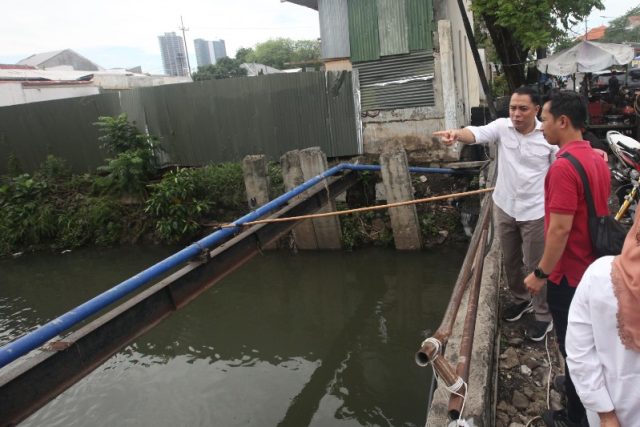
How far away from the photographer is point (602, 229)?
6.76 ft

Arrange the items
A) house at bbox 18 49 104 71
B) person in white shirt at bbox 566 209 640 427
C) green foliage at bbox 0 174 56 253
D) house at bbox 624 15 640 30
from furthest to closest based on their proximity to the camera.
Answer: house at bbox 624 15 640 30, house at bbox 18 49 104 71, green foliage at bbox 0 174 56 253, person in white shirt at bbox 566 209 640 427

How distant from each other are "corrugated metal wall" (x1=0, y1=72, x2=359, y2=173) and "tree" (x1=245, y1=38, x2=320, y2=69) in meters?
51.2

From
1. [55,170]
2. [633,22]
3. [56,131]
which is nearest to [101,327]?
[55,170]

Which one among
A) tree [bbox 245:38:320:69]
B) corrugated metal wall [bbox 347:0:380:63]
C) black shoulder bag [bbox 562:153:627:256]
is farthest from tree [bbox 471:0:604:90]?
tree [bbox 245:38:320:69]

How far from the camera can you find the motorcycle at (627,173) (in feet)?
16.1

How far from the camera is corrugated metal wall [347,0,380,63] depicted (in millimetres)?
7566

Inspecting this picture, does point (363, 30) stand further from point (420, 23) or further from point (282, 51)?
point (282, 51)

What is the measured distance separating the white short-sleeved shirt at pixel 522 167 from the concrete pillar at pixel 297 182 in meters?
4.20

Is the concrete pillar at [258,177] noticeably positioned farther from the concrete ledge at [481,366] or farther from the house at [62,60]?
the house at [62,60]

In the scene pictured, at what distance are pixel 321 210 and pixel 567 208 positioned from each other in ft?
17.7

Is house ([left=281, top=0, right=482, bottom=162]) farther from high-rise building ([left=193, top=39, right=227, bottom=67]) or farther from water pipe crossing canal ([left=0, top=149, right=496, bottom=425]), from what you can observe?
high-rise building ([left=193, top=39, right=227, bottom=67])

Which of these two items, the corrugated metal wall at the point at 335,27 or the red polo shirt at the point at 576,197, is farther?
the corrugated metal wall at the point at 335,27

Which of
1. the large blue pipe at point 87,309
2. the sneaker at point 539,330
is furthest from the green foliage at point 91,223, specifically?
the sneaker at point 539,330

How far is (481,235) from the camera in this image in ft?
11.7
